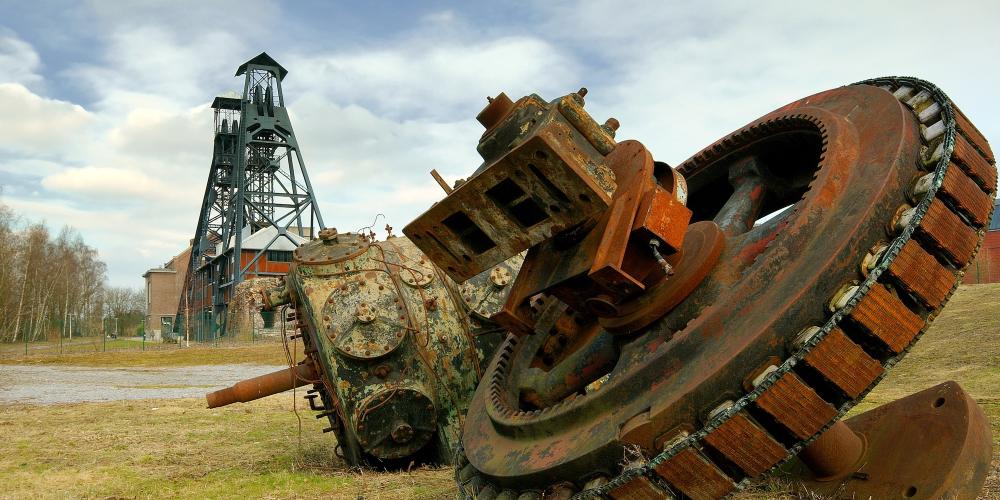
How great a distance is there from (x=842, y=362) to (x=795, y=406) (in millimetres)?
233

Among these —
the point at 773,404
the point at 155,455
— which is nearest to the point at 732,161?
the point at 773,404

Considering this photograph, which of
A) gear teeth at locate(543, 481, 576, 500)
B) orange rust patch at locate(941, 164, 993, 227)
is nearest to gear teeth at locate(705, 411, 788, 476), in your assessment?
gear teeth at locate(543, 481, 576, 500)

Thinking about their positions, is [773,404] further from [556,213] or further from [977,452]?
[977,452]

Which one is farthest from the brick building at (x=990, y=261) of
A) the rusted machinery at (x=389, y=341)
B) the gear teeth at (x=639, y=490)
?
the gear teeth at (x=639, y=490)

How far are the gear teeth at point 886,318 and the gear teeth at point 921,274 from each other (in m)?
0.08

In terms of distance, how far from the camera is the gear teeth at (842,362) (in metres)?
2.79

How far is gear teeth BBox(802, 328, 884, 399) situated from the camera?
2.79 metres

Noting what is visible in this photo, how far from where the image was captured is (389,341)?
662 cm

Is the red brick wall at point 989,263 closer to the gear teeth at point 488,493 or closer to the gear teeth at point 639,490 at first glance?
the gear teeth at point 488,493

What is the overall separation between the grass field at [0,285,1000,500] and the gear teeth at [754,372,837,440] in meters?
1.69

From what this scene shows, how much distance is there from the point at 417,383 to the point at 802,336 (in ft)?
13.8

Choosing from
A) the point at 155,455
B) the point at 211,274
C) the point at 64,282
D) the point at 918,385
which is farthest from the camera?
the point at 64,282

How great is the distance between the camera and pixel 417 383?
21.7 ft

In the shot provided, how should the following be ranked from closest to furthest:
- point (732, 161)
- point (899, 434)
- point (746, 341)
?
1. point (746, 341)
2. point (899, 434)
3. point (732, 161)
